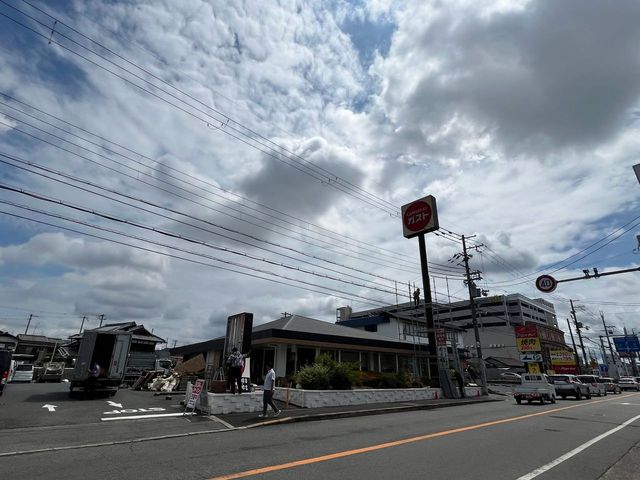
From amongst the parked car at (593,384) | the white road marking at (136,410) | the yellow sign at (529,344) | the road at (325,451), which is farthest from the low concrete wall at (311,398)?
the yellow sign at (529,344)

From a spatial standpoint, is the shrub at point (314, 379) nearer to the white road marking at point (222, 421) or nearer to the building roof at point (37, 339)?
the white road marking at point (222, 421)

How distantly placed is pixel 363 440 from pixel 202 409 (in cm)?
715

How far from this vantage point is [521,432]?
10.5 metres

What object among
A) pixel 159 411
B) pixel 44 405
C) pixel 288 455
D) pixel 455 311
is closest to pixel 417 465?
pixel 288 455

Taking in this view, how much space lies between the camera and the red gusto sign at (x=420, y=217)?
1061 inches

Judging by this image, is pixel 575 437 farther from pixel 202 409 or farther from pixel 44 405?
pixel 44 405

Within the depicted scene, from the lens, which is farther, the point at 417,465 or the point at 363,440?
the point at 363,440

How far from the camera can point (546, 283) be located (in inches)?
682

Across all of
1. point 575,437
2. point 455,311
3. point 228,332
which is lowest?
point 575,437

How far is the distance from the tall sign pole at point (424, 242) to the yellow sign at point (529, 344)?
652 inches

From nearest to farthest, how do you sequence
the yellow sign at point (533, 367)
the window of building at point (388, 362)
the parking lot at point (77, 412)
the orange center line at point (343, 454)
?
1. the orange center line at point (343, 454)
2. the parking lot at point (77, 412)
3. the window of building at point (388, 362)
4. the yellow sign at point (533, 367)

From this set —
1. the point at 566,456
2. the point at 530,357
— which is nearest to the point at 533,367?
the point at 530,357

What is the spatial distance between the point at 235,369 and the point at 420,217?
61.1 ft

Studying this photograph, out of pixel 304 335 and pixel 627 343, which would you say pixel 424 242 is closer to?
pixel 304 335
